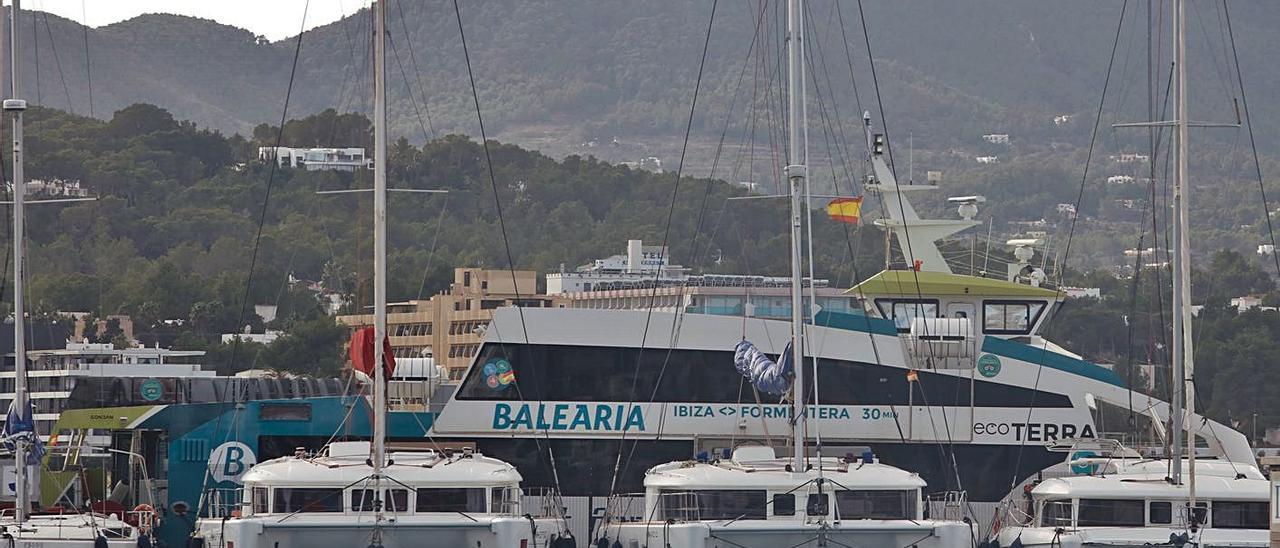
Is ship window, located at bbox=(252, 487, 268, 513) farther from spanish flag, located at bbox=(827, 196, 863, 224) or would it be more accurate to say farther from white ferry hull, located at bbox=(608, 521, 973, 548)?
spanish flag, located at bbox=(827, 196, 863, 224)

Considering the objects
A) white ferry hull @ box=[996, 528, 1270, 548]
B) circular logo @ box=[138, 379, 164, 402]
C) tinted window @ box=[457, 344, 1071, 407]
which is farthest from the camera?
circular logo @ box=[138, 379, 164, 402]

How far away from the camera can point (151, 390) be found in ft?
132

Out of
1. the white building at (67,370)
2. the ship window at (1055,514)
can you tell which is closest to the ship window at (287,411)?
the ship window at (1055,514)

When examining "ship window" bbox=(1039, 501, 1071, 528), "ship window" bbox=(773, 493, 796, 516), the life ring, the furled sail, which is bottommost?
the life ring

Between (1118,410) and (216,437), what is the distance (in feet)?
50.7

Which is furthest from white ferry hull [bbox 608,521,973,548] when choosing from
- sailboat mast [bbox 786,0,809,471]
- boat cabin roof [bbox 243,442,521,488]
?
boat cabin roof [bbox 243,442,521,488]

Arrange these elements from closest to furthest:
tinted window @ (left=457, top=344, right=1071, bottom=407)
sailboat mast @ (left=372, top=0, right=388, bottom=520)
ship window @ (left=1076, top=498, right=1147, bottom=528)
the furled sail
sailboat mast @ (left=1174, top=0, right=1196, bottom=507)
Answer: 1. sailboat mast @ (left=372, top=0, right=388, bottom=520)
2. ship window @ (left=1076, top=498, right=1147, bottom=528)
3. the furled sail
4. sailboat mast @ (left=1174, top=0, right=1196, bottom=507)
5. tinted window @ (left=457, top=344, right=1071, bottom=407)

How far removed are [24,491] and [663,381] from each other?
1166cm

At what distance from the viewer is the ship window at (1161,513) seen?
1168 inches

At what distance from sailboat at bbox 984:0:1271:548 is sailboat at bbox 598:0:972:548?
2606 millimetres

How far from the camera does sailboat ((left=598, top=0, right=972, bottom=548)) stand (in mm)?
26906

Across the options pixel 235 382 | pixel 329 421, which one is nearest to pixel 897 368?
pixel 329 421

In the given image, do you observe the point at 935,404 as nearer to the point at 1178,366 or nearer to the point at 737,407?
the point at 737,407

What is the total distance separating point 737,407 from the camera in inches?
1486
